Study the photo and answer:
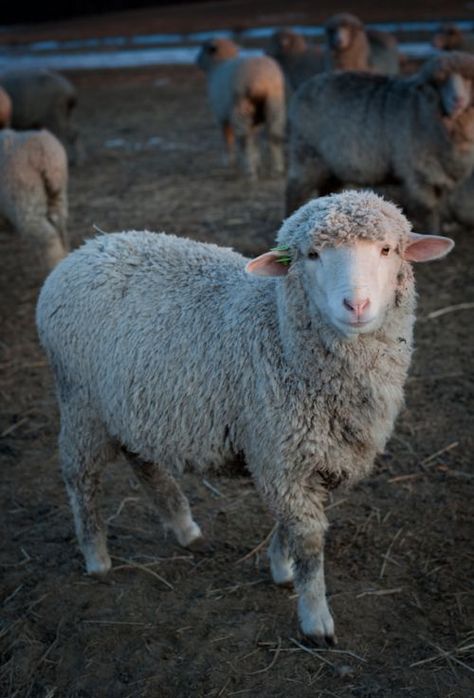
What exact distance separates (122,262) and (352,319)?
3.71 feet

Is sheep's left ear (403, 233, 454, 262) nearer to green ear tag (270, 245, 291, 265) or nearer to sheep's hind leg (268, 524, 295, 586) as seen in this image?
green ear tag (270, 245, 291, 265)

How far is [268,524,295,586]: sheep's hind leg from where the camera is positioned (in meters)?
3.31

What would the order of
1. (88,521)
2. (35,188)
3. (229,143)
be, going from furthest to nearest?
(229,143) < (35,188) < (88,521)

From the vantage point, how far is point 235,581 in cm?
341

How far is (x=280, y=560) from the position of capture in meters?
3.34

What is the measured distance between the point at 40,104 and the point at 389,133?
5287mm

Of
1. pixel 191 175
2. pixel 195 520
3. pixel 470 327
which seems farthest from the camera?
pixel 191 175

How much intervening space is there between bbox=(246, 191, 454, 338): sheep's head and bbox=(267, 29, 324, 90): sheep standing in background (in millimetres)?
7911

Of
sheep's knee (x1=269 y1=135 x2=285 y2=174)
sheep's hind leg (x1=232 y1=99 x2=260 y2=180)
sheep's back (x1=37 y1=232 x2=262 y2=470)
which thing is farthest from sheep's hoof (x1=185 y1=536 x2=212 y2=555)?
sheep's knee (x1=269 y1=135 x2=285 y2=174)

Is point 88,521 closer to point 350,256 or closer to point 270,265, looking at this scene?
point 270,265

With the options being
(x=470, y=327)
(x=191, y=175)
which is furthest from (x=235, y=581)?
(x=191, y=175)

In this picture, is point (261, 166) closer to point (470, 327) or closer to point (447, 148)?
point (447, 148)

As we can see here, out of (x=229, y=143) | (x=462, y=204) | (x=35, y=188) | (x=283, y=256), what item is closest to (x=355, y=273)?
(x=283, y=256)

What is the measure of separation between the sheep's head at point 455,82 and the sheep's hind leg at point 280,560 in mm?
3775
